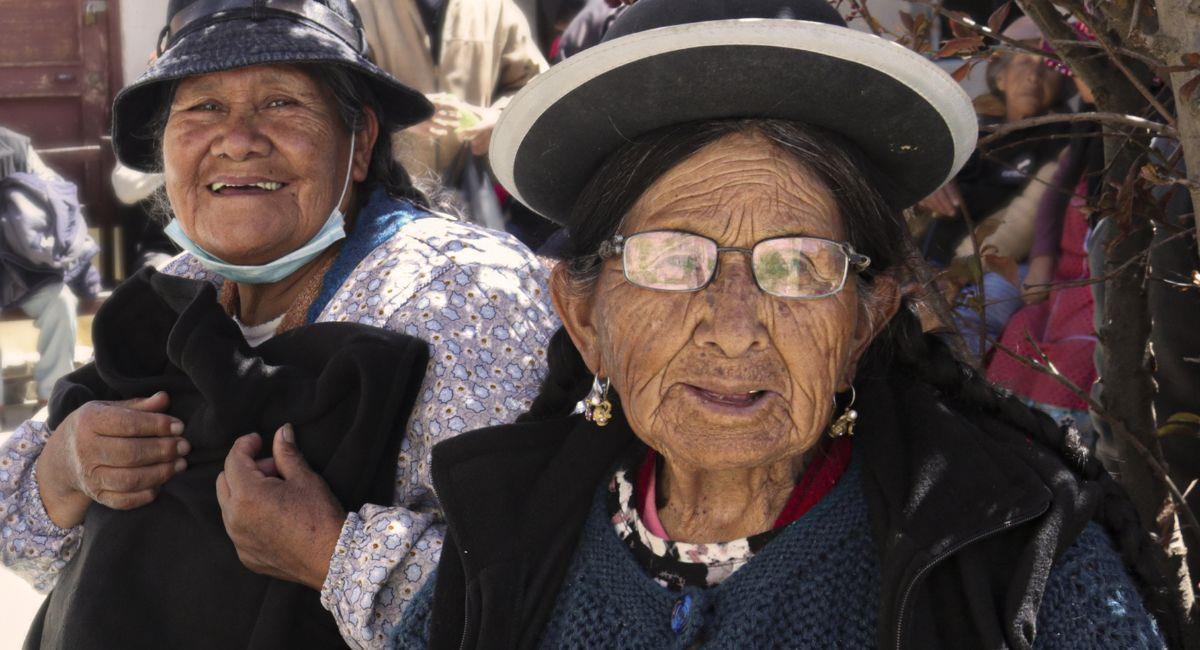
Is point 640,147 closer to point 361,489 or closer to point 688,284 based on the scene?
point 688,284

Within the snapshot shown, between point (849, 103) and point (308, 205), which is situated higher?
point (849, 103)

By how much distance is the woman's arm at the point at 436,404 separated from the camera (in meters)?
2.37

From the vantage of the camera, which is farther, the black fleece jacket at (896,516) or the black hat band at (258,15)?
the black hat band at (258,15)

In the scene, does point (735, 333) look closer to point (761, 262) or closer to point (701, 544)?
point (761, 262)

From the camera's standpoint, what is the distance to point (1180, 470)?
9.27 ft

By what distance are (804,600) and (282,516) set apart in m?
1.08

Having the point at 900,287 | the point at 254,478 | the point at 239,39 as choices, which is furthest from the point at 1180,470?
the point at 239,39

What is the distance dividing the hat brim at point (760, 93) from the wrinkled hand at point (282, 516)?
32.9 inches

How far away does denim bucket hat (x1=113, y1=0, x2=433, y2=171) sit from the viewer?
9.63 ft

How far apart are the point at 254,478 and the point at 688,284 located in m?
1.06

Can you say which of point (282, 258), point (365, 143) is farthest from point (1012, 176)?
point (282, 258)

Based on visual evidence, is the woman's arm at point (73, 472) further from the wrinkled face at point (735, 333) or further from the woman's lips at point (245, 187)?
the wrinkled face at point (735, 333)

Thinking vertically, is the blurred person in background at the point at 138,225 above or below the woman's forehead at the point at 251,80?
below

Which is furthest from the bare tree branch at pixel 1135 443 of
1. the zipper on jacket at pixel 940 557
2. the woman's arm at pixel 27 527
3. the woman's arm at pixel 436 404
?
the woman's arm at pixel 27 527
